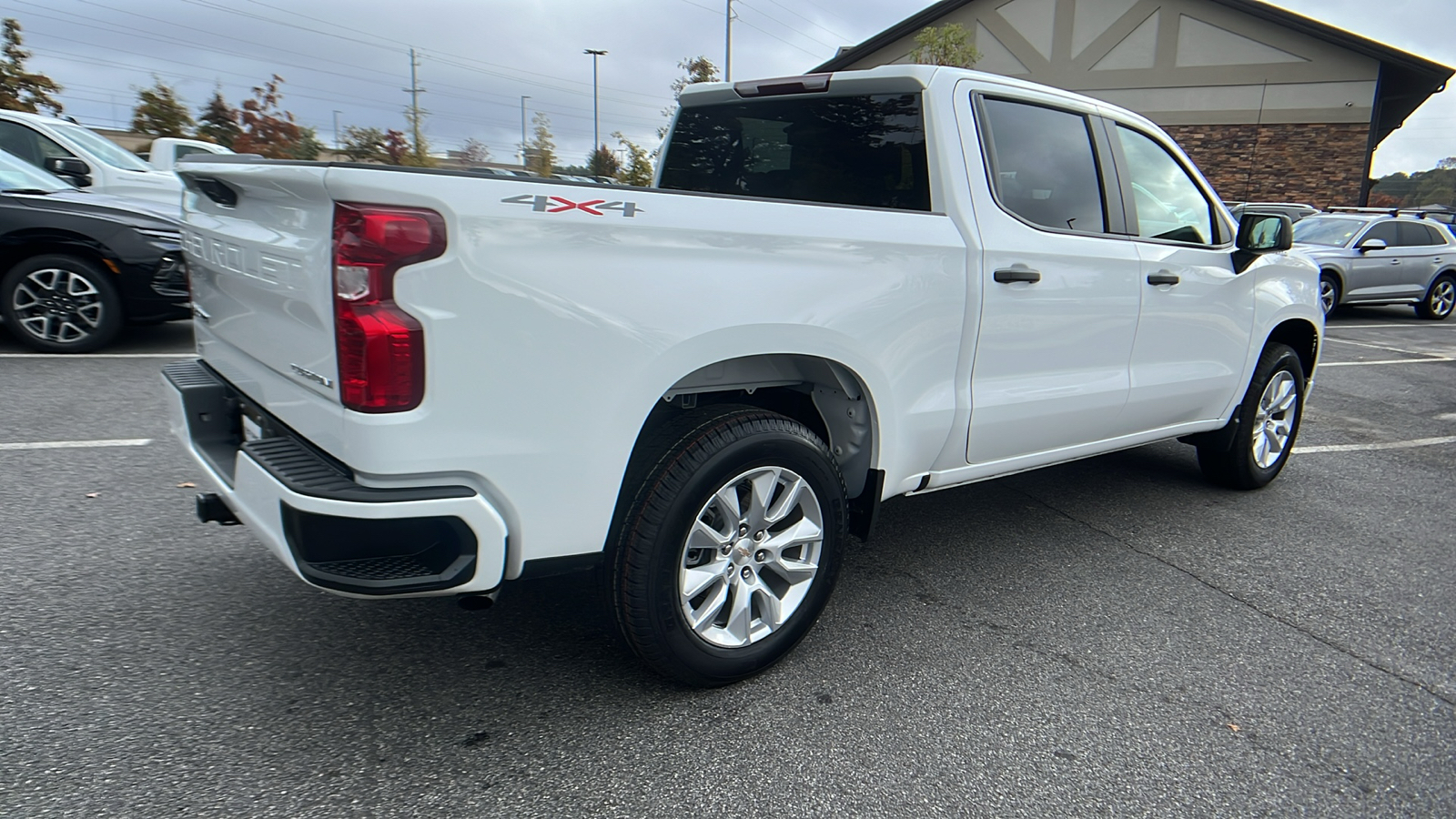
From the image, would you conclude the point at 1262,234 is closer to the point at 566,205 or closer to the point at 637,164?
the point at 566,205

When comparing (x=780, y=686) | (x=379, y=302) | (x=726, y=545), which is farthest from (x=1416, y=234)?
(x=379, y=302)

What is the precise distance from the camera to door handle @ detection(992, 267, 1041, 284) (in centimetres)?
311

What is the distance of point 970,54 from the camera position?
1125 inches

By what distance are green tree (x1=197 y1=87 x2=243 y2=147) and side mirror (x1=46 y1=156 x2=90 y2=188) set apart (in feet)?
77.5

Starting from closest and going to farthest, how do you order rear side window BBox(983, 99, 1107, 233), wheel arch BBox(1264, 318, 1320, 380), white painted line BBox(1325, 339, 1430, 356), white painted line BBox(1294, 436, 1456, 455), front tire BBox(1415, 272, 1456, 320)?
rear side window BBox(983, 99, 1107, 233) → wheel arch BBox(1264, 318, 1320, 380) → white painted line BBox(1294, 436, 1456, 455) → white painted line BBox(1325, 339, 1430, 356) → front tire BBox(1415, 272, 1456, 320)

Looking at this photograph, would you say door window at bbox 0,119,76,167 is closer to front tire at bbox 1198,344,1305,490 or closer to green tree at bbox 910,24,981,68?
front tire at bbox 1198,344,1305,490

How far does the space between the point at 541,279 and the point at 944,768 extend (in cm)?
166

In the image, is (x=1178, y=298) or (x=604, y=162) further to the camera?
(x=604, y=162)

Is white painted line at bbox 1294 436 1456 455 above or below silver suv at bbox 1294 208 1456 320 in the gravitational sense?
below

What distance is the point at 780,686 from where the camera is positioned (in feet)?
9.00

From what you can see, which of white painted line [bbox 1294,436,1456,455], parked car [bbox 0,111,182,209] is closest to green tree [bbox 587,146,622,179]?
parked car [bbox 0,111,182,209]

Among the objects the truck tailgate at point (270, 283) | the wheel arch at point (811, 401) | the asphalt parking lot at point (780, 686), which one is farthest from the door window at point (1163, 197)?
the truck tailgate at point (270, 283)

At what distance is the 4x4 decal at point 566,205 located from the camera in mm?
2045

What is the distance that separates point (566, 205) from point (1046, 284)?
1.98 metres
